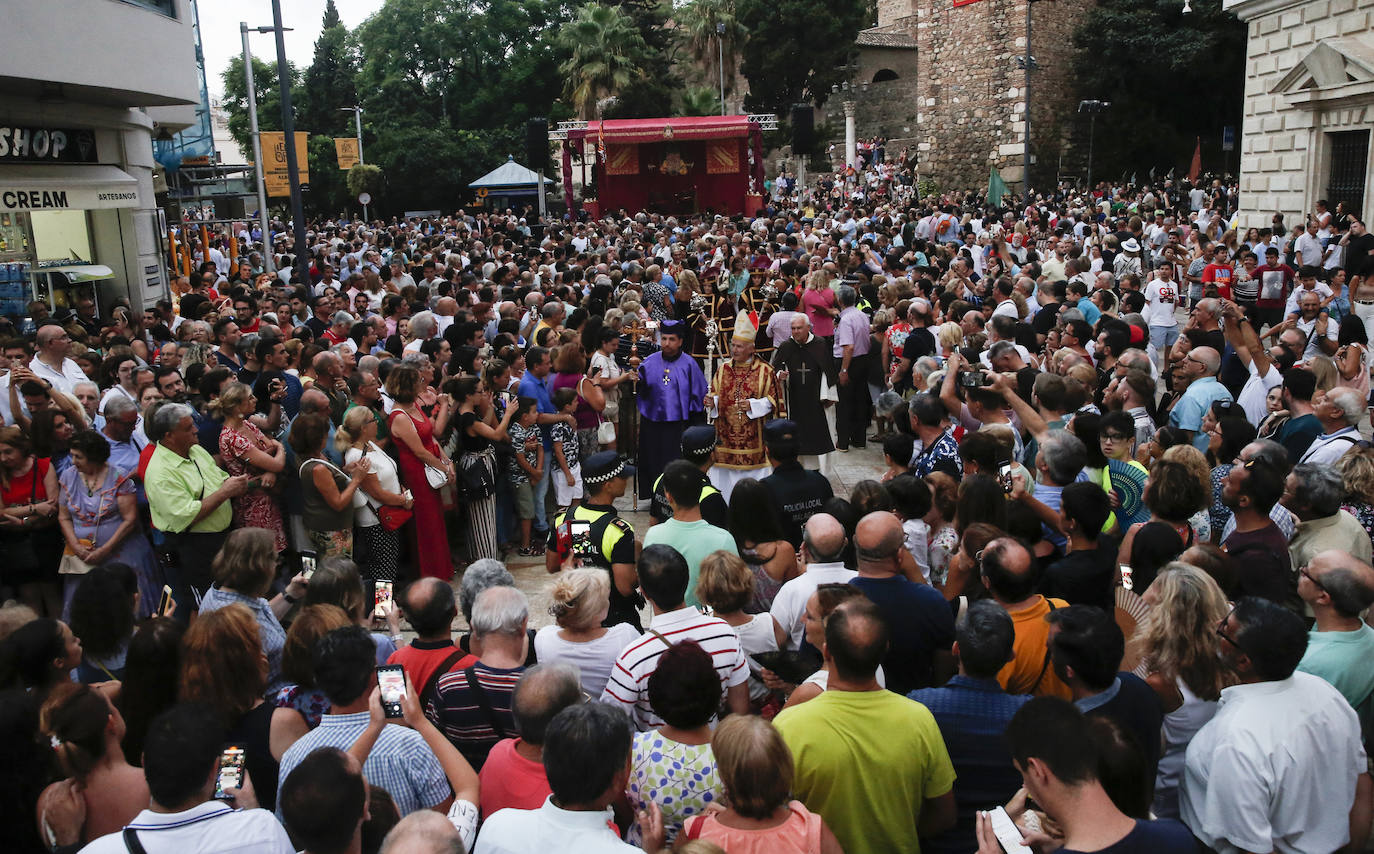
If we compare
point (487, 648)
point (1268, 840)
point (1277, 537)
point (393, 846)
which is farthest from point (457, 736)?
point (1277, 537)

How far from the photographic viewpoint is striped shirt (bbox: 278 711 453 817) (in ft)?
10.5

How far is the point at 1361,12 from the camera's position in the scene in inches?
566

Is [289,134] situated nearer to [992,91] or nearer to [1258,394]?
[1258,394]

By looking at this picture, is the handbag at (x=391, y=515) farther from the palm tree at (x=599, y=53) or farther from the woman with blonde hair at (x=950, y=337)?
the palm tree at (x=599, y=53)

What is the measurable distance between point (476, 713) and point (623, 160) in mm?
35485

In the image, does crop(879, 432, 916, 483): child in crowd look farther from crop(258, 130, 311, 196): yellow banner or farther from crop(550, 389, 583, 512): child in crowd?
crop(258, 130, 311, 196): yellow banner

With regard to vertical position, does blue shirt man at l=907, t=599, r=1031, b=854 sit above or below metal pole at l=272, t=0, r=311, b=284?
below

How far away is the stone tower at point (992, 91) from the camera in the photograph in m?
33.1

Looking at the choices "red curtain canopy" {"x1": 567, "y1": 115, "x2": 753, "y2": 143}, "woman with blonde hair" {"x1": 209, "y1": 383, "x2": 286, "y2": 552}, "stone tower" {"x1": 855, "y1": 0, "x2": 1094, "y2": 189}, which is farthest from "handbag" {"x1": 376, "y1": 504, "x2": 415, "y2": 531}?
"stone tower" {"x1": 855, "y1": 0, "x2": 1094, "y2": 189}

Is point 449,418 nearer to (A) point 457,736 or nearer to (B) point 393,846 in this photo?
(A) point 457,736

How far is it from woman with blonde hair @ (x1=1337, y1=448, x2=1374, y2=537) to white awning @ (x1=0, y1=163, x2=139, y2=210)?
12.7m

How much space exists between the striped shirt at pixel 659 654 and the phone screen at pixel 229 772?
112 centimetres

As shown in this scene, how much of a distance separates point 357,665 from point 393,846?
89cm

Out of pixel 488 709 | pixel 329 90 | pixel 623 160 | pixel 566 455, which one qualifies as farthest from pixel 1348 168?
pixel 329 90
